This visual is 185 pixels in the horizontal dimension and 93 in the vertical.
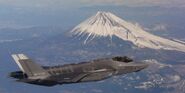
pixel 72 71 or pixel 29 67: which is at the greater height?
pixel 29 67

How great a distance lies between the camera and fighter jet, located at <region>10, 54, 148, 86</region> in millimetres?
89688

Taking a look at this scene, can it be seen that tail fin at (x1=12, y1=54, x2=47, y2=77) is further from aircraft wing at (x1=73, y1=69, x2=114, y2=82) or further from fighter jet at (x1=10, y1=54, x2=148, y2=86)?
aircraft wing at (x1=73, y1=69, x2=114, y2=82)

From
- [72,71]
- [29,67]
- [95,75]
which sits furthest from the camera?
[95,75]

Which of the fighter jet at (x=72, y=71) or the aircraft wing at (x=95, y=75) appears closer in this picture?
the fighter jet at (x=72, y=71)

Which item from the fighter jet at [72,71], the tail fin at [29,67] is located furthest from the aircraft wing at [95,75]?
the tail fin at [29,67]

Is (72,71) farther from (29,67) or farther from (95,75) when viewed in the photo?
(29,67)

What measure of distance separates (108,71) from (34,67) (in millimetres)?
14143

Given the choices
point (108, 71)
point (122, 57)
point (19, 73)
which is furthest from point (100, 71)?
point (19, 73)

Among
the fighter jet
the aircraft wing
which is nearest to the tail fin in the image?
the fighter jet

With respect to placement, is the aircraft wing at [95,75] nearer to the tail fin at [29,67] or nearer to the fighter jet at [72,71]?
the fighter jet at [72,71]

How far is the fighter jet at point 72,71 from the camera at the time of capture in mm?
89688

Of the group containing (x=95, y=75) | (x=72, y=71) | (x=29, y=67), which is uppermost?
(x=29, y=67)

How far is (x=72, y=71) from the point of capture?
95.2 metres

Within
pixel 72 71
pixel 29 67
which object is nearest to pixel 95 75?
pixel 72 71
